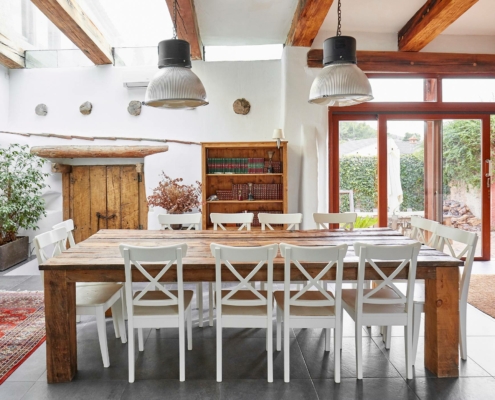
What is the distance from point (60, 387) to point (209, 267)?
121 cm

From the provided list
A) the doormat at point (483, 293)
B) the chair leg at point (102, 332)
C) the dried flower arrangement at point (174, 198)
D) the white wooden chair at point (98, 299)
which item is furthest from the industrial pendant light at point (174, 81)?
the doormat at point (483, 293)

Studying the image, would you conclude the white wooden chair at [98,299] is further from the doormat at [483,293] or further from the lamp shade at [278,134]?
the doormat at [483,293]

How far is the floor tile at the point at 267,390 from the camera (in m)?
2.67

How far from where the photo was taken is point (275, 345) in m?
3.45

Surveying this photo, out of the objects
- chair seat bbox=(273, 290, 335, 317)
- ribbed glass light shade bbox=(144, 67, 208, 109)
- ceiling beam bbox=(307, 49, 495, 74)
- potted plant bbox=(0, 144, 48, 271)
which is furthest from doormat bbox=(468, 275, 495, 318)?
potted plant bbox=(0, 144, 48, 271)

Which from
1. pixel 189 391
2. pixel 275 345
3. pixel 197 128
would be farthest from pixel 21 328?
pixel 197 128

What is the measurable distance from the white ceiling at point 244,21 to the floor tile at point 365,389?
4331mm

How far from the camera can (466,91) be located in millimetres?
6508

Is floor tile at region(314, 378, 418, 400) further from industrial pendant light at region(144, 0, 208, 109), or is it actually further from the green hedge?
the green hedge

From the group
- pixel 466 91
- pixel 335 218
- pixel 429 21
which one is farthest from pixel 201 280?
pixel 466 91

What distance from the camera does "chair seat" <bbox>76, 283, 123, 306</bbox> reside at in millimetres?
3120

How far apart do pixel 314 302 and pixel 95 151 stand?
490 centimetres

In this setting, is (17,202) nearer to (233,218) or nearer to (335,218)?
(233,218)

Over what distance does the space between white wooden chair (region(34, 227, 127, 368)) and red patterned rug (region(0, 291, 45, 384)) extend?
0.60 metres
